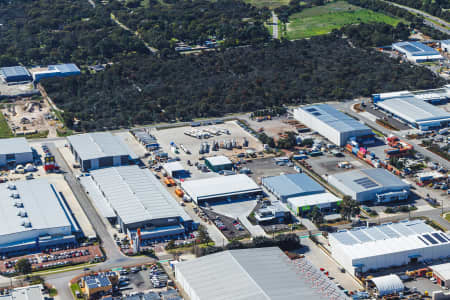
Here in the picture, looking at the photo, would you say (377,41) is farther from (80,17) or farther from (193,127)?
(80,17)

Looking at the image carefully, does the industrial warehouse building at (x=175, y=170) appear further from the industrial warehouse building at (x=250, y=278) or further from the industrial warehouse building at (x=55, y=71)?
the industrial warehouse building at (x=55, y=71)

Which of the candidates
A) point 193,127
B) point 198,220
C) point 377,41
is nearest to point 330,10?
point 377,41

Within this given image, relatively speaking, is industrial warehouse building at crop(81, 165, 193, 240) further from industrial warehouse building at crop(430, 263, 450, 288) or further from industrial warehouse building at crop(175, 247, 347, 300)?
industrial warehouse building at crop(430, 263, 450, 288)

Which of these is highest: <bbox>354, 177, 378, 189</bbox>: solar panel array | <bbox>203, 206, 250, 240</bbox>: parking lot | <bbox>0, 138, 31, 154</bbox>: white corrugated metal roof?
<bbox>0, 138, 31, 154</bbox>: white corrugated metal roof

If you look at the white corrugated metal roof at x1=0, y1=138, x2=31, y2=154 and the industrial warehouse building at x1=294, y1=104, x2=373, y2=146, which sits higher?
the white corrugated metal roof at x1=0, y1=138, x2=31, y2=154

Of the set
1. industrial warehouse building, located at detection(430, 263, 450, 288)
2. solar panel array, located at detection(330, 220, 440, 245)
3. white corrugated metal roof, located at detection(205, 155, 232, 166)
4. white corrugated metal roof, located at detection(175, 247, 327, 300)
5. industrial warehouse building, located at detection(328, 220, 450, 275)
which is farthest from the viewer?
white corrugated metal roof, located at detection(205, 155, 232, 166)

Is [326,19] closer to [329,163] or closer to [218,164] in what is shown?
[329,163]

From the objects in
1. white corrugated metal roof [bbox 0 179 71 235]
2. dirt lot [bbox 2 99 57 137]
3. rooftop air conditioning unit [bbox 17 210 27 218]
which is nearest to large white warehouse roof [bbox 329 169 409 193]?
white corrugated metal roof [bbox 0 179 71 235]
